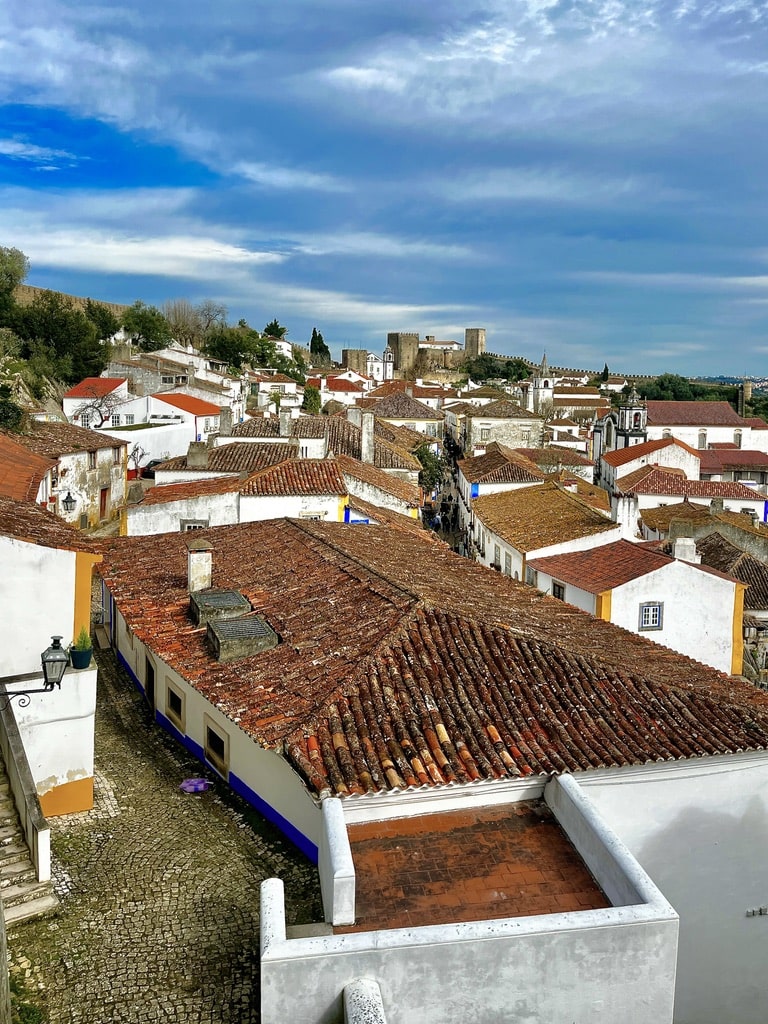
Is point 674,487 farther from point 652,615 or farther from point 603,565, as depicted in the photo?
point 652,615

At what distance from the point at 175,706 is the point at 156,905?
456 centimetres

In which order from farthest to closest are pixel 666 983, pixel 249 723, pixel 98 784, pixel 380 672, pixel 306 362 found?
pixel 306 362, pixel 98 784, pixel 380 672, pixel 249 723, pixel 666 983

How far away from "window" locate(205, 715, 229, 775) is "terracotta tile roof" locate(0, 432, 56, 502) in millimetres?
5670

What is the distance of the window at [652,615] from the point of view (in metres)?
19.9

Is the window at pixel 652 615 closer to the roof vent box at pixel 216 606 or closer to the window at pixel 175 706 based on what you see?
the roof vent box at pixel 216 606

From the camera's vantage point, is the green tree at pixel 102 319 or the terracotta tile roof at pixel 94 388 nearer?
the terracotta tile roof at pixel 94 388

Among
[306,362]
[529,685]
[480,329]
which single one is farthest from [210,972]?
[480,329]

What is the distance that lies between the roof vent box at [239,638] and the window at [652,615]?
11.1m

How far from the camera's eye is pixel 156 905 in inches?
341

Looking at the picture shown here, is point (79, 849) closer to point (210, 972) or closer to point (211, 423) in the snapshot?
point (210, 972)

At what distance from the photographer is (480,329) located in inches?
5133

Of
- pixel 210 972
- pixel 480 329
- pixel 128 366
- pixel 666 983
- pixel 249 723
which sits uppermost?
pixel 480 329

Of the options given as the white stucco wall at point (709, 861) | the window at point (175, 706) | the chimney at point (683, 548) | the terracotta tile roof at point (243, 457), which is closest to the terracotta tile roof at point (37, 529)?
the window at point (175, 706)

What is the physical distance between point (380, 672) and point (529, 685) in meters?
1.96
